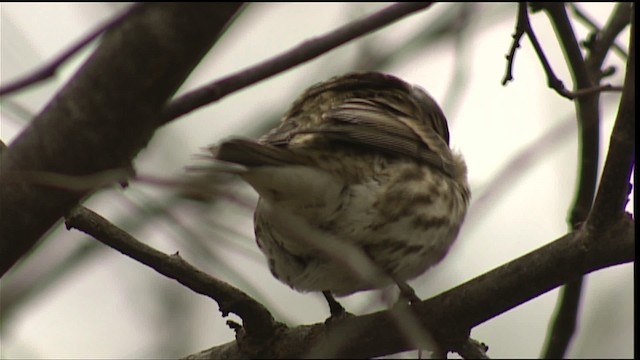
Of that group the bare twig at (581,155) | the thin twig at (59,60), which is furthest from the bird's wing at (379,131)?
the thin twig at (59,60)

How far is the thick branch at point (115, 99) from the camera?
219 cm

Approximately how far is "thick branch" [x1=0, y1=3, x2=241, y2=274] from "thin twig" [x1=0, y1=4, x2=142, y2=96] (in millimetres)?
57

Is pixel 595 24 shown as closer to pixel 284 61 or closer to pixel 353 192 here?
pixel 353 192

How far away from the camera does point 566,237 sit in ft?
10.8

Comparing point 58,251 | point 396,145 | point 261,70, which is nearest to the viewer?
A: point 261,70

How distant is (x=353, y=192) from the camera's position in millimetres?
4070

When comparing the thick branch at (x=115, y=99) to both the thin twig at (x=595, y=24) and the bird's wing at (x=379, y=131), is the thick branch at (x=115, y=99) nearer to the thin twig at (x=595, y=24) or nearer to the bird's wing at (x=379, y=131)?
the bird's wing at (x=379, y=131)

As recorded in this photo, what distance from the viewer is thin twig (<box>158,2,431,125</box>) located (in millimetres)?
2543

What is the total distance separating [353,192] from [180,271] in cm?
88

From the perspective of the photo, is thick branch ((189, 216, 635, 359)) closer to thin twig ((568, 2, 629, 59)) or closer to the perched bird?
the perched bird

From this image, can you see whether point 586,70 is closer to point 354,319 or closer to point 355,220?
point 355,220

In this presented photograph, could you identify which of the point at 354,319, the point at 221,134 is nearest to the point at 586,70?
the point at 354,319

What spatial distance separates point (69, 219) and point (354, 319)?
1.16 m

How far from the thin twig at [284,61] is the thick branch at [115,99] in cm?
16
